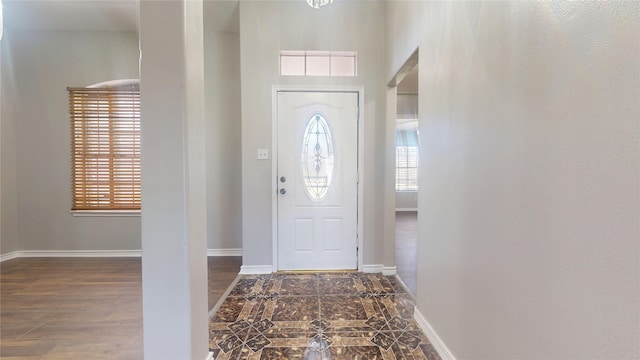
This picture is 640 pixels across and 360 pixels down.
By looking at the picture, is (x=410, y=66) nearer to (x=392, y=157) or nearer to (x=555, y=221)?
(x=392, y=157)

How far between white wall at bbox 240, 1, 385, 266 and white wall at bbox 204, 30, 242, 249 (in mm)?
780

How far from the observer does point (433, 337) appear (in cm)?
184

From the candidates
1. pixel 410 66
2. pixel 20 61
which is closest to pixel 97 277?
pixel 20 61

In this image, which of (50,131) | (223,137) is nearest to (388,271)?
(223,137)

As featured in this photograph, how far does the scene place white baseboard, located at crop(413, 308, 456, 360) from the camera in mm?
1651

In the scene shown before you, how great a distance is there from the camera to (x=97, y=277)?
309 cm

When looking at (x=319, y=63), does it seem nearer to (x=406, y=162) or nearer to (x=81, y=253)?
(x=81, y=253)

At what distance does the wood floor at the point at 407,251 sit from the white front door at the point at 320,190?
0.59m

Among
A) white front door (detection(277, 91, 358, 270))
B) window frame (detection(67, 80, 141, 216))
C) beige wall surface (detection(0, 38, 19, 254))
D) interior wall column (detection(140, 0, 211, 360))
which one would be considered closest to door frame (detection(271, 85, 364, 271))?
white front door (detection(277, 91, 358, 270))

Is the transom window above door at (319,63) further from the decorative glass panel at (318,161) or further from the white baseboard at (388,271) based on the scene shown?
the white baseboard at (388,271)

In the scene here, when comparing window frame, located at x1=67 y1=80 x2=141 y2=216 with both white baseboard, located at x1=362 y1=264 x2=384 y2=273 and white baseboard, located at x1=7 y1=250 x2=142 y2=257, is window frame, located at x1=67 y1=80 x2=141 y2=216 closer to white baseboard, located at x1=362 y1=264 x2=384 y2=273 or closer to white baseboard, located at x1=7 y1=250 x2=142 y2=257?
white baseboard, located at x1=7 y1=250 x2=142 y2=257

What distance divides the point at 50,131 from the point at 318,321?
4.27 metres

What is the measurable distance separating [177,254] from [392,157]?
93.1 inches

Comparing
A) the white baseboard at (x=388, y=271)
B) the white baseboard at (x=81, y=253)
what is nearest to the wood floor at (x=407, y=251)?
the white baseboard at (x=388, y=271)
